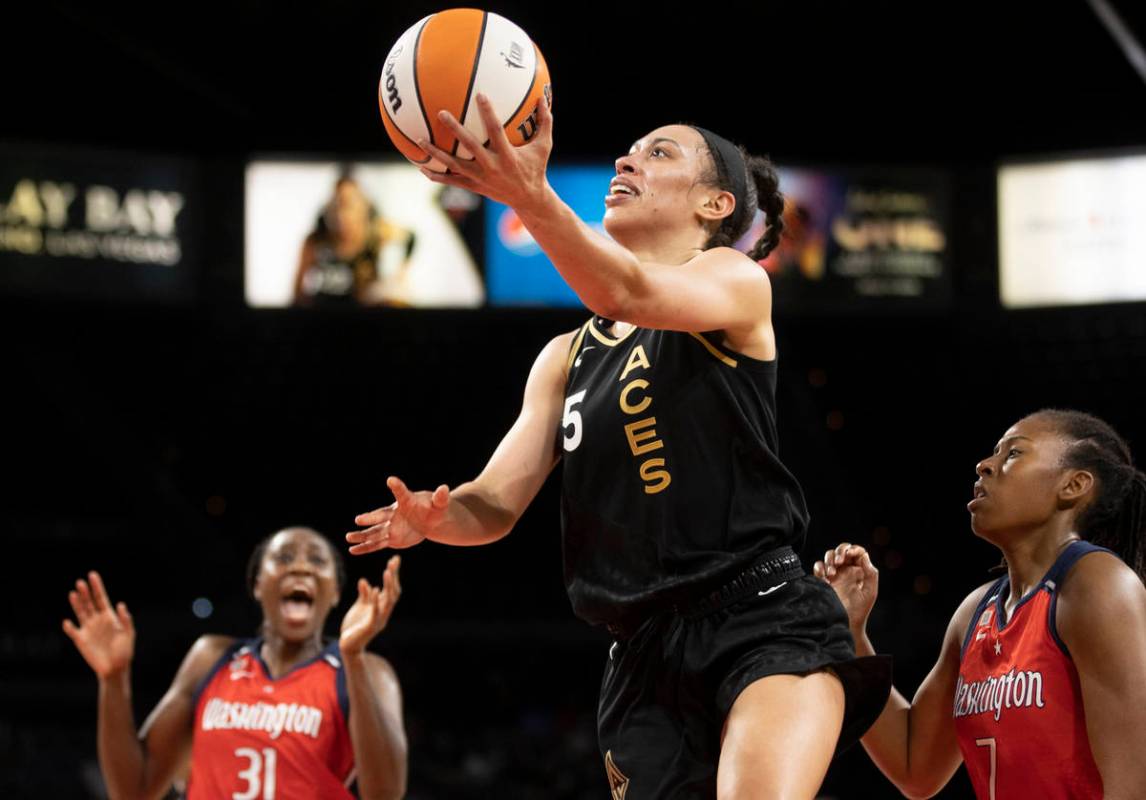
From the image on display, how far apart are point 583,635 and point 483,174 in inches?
380

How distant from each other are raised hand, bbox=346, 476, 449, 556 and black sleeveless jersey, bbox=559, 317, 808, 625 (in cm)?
31

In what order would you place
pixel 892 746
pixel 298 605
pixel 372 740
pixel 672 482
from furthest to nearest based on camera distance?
pixel 298 605 → pixel 372 740 → pixel 892 746 → pixel 672 482

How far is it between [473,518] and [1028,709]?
1.37 metres

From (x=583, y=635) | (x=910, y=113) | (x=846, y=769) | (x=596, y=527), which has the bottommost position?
(x=846, y=769)

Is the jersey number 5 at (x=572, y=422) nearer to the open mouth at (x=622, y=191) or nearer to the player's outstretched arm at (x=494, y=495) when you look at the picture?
the player's outstretched arm at (x=494, y=495)

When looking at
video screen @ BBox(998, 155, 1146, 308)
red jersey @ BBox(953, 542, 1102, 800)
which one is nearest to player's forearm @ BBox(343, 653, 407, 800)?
red jersey @ BBox(953, 542, 1102, 800)

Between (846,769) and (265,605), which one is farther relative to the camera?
(846,769)

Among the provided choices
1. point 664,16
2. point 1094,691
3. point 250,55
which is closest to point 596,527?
point 1094,691

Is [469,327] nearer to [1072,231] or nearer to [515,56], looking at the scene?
[1072,231]

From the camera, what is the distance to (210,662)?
204 inches

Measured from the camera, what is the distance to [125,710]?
4.85m


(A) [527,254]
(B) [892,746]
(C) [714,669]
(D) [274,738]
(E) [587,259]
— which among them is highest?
(A) [527,254]

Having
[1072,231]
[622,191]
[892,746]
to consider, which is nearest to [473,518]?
[622,191]

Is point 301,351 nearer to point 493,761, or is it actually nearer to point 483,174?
point 493,761
